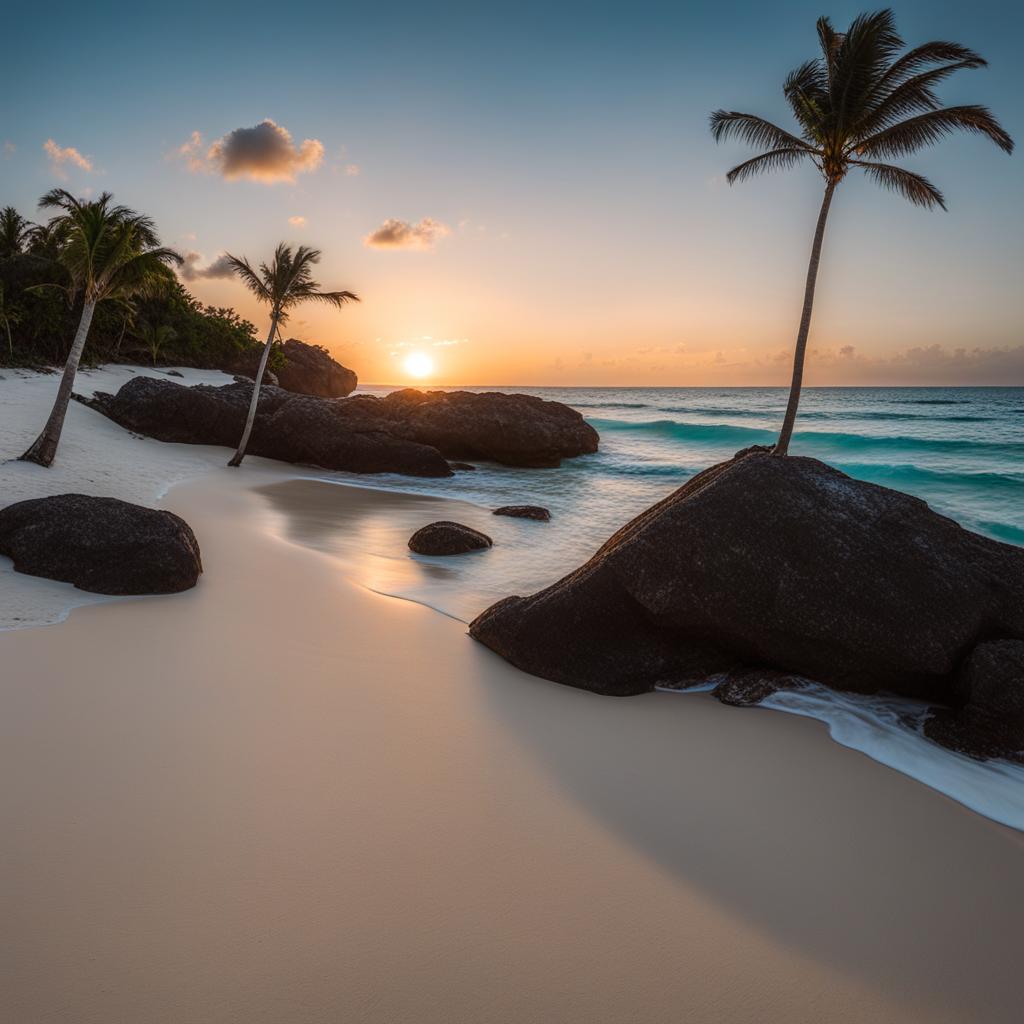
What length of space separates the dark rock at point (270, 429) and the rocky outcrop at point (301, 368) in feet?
106

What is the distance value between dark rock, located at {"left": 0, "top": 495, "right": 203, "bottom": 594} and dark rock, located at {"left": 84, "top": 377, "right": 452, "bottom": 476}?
15637mm

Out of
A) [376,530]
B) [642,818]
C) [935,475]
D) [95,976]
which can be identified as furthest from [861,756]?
[935,475]

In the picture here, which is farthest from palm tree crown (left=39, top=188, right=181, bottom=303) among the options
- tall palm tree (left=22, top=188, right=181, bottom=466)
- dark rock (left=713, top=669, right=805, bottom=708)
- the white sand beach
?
dark rock (left=713, top=669, right=805, bottom=708)

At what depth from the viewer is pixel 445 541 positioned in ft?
37.3

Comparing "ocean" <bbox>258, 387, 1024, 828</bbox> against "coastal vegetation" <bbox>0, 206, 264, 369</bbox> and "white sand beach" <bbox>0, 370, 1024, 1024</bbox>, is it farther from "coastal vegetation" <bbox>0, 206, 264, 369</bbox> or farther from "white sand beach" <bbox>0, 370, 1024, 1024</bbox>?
"coastal vegetation" <bbox>0, 206, 264, 369</bbox>

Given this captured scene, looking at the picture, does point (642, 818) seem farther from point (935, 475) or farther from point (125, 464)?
point (935, 475)

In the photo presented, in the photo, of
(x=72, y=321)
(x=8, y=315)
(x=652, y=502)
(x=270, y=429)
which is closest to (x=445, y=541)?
(x=652, y=502)

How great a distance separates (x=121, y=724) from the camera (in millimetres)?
4105

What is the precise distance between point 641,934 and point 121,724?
3654mm

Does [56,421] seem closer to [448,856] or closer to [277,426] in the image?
[277,426]

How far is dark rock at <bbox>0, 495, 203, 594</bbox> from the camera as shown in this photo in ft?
22.0

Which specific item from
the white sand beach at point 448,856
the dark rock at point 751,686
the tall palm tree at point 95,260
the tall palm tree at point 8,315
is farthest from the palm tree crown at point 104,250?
the tall palm tree at point 8,315

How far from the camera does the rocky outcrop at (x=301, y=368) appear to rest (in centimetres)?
5584

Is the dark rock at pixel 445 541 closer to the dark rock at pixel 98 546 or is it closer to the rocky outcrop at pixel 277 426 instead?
the dark rock at pixel 98 546
